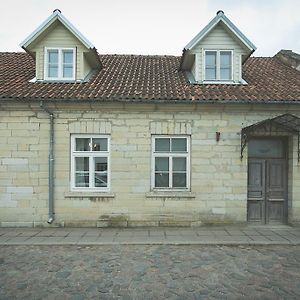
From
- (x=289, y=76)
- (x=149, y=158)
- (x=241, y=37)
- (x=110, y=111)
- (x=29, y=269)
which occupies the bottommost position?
(x=29, y=269)

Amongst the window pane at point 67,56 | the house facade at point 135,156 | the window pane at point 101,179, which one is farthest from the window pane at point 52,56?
the window pane at point 101,179

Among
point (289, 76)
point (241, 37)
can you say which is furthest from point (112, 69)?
point (289, 76)

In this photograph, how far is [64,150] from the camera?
8.98 m

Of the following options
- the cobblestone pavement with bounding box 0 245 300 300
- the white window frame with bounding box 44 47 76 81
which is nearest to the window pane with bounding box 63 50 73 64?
the white window frame with bounding box 44 47 76 81

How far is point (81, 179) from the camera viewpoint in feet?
30.1

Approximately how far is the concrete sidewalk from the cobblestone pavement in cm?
31

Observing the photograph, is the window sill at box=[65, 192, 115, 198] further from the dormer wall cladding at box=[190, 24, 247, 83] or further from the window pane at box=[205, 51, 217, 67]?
the window pane at box=[205, 51, 217, 67]

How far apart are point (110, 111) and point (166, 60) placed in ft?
18.5

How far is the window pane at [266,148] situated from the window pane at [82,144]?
5.56 m

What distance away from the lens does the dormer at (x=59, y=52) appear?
10023 millimetres

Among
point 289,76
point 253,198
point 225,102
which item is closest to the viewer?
point 225,102

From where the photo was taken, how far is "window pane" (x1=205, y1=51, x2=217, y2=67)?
410 inches

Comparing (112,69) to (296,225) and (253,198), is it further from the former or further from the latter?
(296,225)

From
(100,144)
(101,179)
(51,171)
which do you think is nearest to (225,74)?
(100,144)
